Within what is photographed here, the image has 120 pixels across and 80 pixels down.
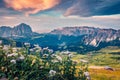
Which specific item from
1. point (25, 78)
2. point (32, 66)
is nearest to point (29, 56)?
point (32, 66)

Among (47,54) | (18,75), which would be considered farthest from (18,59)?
(47,54)

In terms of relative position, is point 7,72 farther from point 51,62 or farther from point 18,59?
point 51,62

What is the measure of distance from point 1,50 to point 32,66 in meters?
3.22

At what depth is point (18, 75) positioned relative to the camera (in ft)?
83.7

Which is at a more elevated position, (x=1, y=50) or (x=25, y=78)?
(x=1, y=50)

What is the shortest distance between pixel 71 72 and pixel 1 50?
6.97 metres

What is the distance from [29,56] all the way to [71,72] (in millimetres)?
4341

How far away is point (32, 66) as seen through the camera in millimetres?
26578

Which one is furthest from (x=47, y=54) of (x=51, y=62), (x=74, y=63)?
(x=74, y=63)

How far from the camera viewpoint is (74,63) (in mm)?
27969

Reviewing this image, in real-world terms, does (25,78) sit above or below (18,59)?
below

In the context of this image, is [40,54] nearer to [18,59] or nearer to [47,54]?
[47,54]

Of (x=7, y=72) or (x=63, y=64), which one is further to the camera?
(x=63, y=64)

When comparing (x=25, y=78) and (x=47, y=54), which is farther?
(x=47, y=54)
